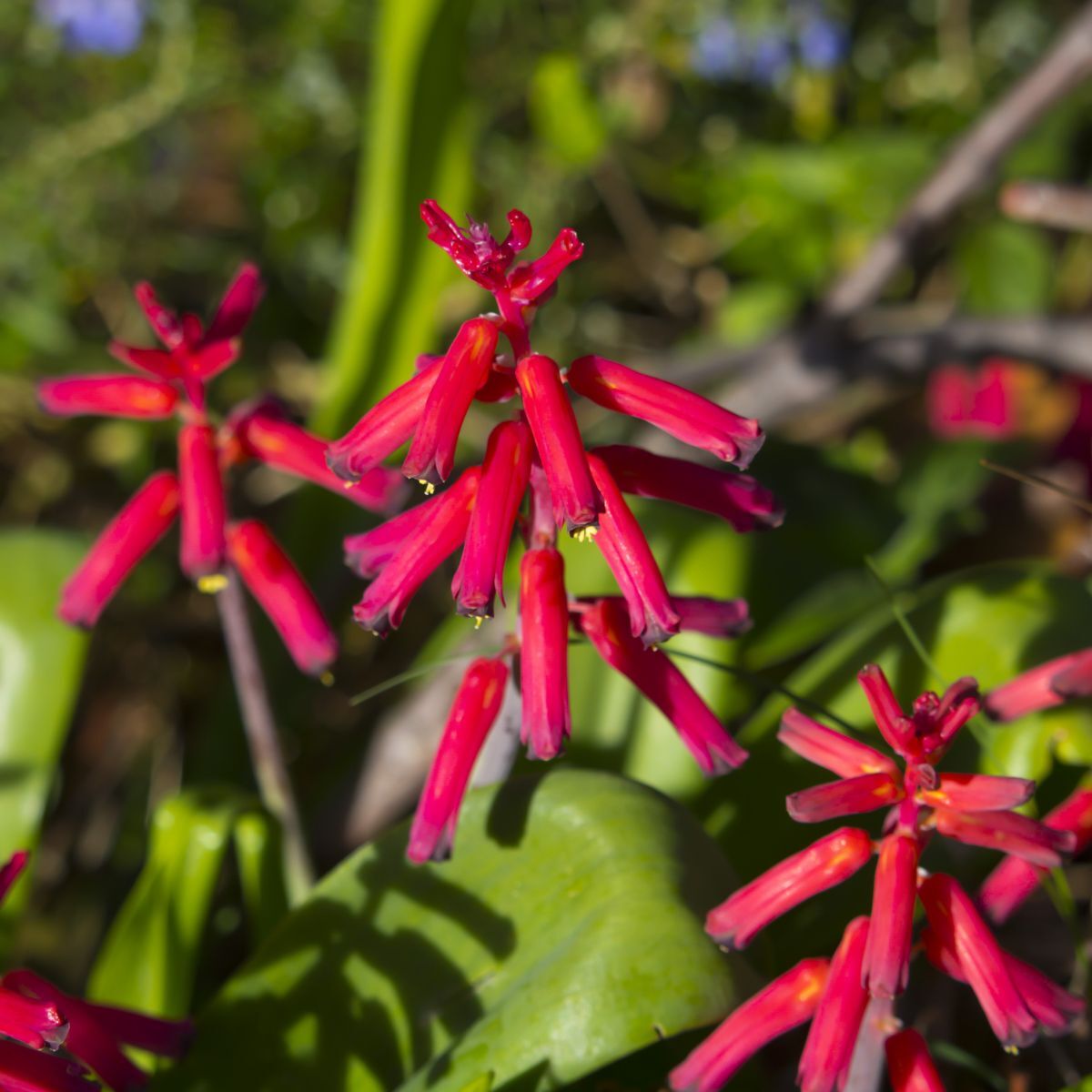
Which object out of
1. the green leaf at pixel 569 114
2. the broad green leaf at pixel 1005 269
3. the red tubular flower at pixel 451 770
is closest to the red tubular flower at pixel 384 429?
the red tubular flower at pixel 451 770

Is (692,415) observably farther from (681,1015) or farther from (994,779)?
(681,1015)

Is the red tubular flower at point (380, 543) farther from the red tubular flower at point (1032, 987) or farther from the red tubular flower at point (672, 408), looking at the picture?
the red tubular flower at point (1032, 987)

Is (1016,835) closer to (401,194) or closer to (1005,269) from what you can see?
(401,194)

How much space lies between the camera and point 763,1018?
1.14 m

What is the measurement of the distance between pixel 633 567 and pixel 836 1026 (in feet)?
1.42

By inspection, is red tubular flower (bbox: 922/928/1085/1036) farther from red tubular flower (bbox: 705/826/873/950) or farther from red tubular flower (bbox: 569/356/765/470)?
red tubular flower (bbox: 569/356/765/470)

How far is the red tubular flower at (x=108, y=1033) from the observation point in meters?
1.19

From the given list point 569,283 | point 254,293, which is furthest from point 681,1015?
point 569,283

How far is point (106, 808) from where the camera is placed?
2.53 meters

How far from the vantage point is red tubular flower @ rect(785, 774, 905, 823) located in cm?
105

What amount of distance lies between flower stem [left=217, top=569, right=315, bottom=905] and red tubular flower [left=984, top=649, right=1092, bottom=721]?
0.89m

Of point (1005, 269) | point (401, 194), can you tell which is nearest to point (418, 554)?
point (401, 194)

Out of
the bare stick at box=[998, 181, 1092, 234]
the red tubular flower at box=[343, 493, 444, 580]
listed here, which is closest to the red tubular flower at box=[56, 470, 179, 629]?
the red tubular flower at box=[343, 493, 444, 580]

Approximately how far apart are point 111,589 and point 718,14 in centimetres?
261
